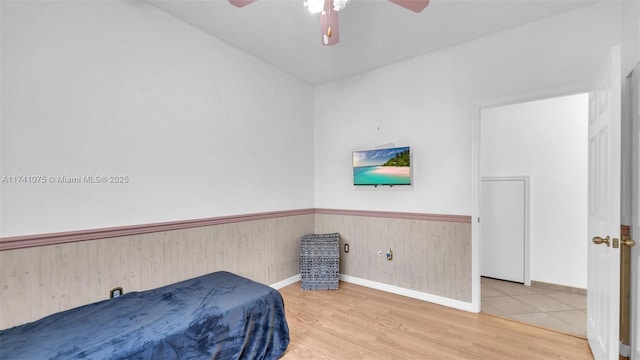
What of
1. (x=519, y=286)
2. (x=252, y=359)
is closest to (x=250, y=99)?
(x=252, y=359)

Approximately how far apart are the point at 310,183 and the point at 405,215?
1385 mm

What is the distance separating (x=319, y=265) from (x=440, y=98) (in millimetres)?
2343

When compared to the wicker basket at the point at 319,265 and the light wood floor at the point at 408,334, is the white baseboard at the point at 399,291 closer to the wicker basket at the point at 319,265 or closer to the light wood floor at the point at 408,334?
the light wood floor at the point at 408,334

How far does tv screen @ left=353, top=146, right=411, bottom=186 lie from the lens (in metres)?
3.08

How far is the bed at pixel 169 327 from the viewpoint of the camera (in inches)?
54.4

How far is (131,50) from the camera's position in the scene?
2141 millimetres

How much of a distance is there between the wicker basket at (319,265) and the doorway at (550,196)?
1622mm

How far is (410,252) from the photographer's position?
10.1 feet

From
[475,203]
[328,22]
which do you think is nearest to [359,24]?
[328,22]

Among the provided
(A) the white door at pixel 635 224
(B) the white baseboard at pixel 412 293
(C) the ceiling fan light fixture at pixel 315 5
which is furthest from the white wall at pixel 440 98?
(C) the ceiling fan light fixture at pixel 315 5

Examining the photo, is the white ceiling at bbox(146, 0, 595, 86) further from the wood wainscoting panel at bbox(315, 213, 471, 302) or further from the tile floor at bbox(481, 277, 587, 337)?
the tile floor at bbox(481, 277, 587, 337)

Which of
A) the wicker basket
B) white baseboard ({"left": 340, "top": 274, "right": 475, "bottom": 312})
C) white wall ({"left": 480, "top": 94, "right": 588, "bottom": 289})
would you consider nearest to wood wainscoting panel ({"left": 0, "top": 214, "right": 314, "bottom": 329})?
the wicker basket

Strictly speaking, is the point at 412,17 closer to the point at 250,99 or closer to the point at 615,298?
the point at 250,99

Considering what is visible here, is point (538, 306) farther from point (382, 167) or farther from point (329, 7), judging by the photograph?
point (329, 7)
